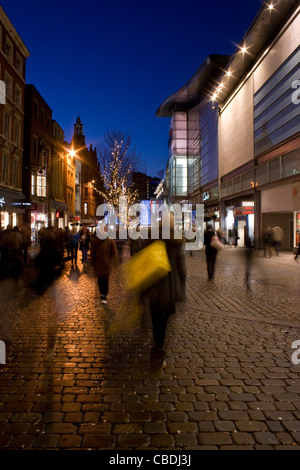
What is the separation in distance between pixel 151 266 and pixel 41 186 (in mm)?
31466

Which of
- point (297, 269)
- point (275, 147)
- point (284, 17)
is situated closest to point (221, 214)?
point (275, 147)

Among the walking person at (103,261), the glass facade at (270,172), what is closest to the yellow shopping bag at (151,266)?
the walking person at (103,261)

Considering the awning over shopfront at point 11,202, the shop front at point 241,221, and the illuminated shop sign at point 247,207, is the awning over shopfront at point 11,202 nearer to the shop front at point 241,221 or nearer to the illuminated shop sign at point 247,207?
the illuminated shop sign at point 247,207

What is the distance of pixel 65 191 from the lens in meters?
45.2

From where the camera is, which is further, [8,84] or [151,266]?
[8,84]

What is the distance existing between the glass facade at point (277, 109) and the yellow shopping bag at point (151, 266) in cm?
1732

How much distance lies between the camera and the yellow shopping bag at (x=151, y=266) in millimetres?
4457

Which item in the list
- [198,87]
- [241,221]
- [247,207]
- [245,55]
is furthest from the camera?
[198,87]

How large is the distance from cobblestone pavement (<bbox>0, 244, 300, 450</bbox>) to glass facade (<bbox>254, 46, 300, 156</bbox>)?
52.5ft

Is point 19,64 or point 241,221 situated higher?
point 19,64

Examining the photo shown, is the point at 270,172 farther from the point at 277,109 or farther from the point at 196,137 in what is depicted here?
the point at 196,137

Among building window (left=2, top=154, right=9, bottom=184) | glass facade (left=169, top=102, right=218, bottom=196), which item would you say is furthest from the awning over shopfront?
glass facade (left=169, top=102, right=218, bottom=196)

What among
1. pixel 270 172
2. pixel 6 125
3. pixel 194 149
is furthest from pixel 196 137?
pixel 6 125

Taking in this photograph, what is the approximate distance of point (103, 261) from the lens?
7.86 meters
